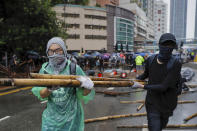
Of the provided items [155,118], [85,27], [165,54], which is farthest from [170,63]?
[85,27]

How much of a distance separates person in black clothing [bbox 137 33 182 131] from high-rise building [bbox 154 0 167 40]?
189 m

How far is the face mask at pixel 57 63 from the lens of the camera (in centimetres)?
210

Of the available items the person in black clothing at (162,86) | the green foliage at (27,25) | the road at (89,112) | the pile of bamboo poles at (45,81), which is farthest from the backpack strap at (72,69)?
the green foliage at (27,25)

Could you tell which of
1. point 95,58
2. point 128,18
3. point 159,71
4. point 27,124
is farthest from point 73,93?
point 128,18

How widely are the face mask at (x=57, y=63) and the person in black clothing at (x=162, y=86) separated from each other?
1139 mm

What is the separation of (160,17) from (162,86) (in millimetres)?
195303

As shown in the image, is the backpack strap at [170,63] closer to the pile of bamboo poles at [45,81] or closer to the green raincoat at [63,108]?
the pile of bamboo poles at [45,81]

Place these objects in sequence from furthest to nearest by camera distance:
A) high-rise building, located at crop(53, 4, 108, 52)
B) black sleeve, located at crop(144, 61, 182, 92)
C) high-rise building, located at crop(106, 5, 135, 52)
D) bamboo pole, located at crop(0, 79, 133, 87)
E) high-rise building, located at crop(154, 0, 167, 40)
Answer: high-rise building, located at crop(154, 0, 167, 40) < high-rise building, located at crop(106, 5, 135, 52) < high-rise building, located at crop(53, 4, 108, 52) < black sleeve, located at crop(144, 61, 182, 92) < bamboo pole, located at crop(0, 79, 133, 87)

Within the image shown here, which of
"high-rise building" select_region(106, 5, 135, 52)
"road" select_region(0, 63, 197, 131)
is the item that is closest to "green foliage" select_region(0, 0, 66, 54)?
"road" select_region(0, 63, 197, 131)

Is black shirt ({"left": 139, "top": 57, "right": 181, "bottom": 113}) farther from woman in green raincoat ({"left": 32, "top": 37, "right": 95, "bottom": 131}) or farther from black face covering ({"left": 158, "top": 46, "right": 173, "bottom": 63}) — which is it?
woman in green raincoat ({"left": 32, "top": 37, "right": 95, "bottom": 131})

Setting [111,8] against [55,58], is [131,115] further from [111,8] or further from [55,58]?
[111,8]

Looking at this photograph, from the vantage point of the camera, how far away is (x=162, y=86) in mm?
2525

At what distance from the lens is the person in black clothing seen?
8.39 feet

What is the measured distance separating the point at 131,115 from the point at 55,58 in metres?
Result: 3.92
